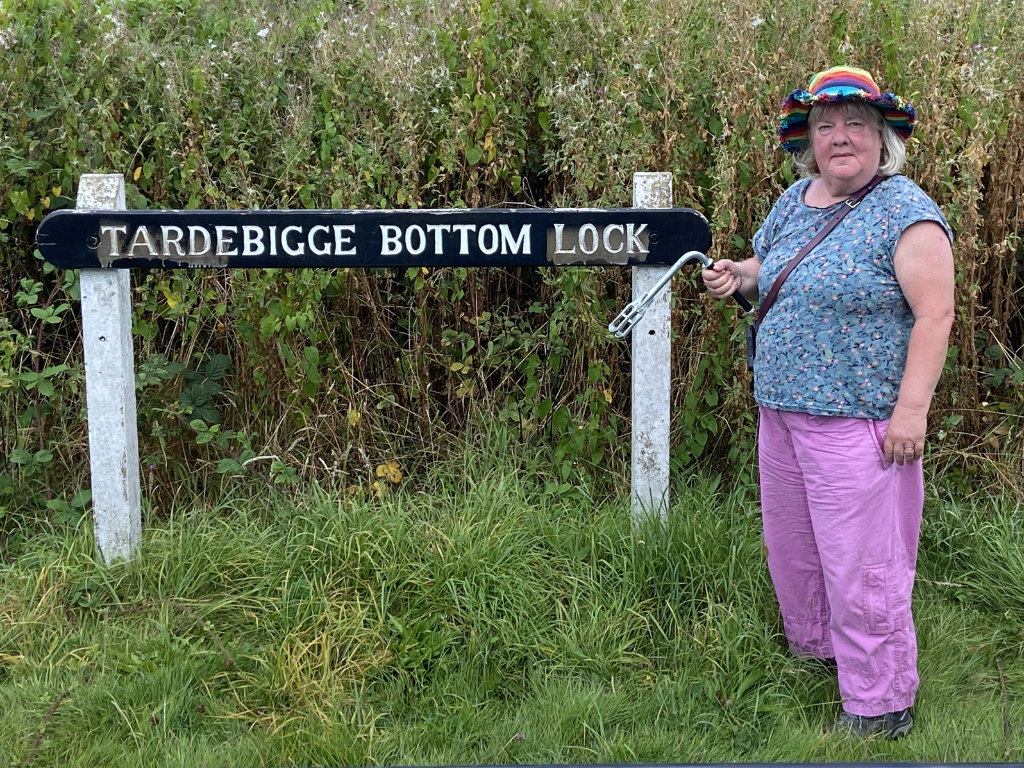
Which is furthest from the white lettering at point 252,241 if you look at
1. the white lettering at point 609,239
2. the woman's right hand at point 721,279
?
the woman's right hand at point 721,279

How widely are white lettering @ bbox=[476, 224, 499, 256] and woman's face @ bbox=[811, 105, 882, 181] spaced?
3.58ft

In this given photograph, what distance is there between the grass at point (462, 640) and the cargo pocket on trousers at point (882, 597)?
1.08 ft

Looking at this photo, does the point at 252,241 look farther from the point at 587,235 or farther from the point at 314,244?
the point at 587,235

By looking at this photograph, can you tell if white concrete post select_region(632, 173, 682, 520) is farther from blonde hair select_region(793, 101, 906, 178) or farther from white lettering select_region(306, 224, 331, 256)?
white lettering select_region(306, 224, 331, 256)

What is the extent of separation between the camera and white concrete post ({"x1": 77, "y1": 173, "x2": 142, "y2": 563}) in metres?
3.50

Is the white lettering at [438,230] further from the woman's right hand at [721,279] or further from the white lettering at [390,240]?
the woman's right hand at [721,279]

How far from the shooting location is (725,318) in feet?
13.3

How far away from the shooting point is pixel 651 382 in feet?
11.9

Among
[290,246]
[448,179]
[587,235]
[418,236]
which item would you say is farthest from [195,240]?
[587,235]

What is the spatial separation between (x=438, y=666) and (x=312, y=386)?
134cm

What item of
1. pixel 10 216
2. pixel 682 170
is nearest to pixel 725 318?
pixel 682 170

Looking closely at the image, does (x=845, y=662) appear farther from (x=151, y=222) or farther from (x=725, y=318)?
(x=151, y=222)

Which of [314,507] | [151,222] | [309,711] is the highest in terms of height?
[151,222]

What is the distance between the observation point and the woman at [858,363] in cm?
273
